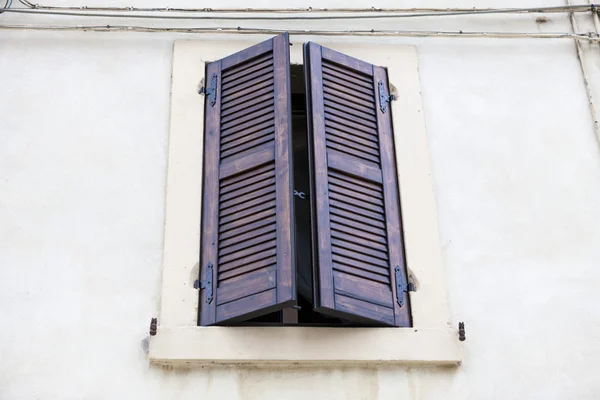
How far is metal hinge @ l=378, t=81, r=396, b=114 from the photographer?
5422mm

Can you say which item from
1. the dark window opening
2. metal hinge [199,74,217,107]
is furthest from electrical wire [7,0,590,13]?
metal hinge [199,74,217,107]

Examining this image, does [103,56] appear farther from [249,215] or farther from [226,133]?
[249,215]

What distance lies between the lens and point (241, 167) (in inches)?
197

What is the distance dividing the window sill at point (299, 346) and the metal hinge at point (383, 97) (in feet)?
4.35

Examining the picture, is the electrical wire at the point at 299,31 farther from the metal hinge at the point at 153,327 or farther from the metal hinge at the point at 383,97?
the metal hinge at the point at 153,327

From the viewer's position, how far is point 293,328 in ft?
15.4

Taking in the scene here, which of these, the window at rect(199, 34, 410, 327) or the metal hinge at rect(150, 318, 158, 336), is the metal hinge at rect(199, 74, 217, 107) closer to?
the window at rect(199, 34, 410, 327)

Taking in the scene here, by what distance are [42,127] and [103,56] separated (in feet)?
1.91

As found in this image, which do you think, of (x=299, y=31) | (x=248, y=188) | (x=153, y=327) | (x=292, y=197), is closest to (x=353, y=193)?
(x=292, y=197)

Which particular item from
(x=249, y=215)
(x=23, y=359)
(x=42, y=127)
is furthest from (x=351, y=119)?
(x=23, y=359)

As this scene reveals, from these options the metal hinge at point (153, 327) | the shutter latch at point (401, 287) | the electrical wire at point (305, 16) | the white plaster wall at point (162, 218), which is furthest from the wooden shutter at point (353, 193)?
the metal hinge at point (153, 327)

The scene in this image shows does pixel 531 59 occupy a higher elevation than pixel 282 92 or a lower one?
higher

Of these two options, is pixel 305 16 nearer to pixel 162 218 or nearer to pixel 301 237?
pixel 301 237

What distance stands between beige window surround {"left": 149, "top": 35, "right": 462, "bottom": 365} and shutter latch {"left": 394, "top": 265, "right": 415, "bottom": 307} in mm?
35
